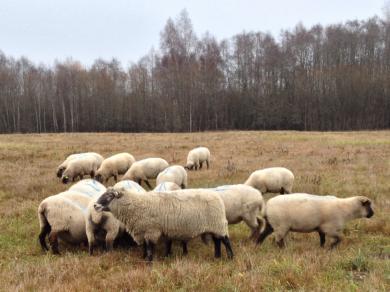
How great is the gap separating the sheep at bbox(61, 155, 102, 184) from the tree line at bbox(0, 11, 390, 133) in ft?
149

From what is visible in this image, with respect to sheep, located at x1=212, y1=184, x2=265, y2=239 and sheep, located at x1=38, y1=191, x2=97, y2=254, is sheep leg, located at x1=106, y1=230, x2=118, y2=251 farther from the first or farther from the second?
sheep, located at x1=212, y1=184, x2=265, y2=239

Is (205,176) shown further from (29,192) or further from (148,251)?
(148,251)

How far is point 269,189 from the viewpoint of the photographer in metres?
12.4

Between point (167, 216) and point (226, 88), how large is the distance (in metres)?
64.5

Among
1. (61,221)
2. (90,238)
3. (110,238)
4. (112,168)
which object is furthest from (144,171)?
(90,238)

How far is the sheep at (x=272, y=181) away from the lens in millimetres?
12289

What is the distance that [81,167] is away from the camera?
55.9ft

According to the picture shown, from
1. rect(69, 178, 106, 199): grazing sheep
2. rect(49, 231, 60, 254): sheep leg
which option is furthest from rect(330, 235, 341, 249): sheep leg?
rect(49, 231, 60, 254): sheep leg

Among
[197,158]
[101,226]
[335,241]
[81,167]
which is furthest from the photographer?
[197,158]

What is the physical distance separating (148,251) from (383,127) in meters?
57.7

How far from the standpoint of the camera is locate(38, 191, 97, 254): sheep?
26.1ft

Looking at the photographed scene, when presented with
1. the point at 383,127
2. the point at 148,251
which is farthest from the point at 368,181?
the point at 383,127

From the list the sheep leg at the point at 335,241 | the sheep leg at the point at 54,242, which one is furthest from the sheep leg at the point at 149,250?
the sheep leg at the point at 335,241

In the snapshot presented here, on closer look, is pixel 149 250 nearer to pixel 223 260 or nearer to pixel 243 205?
pixel 223 260
